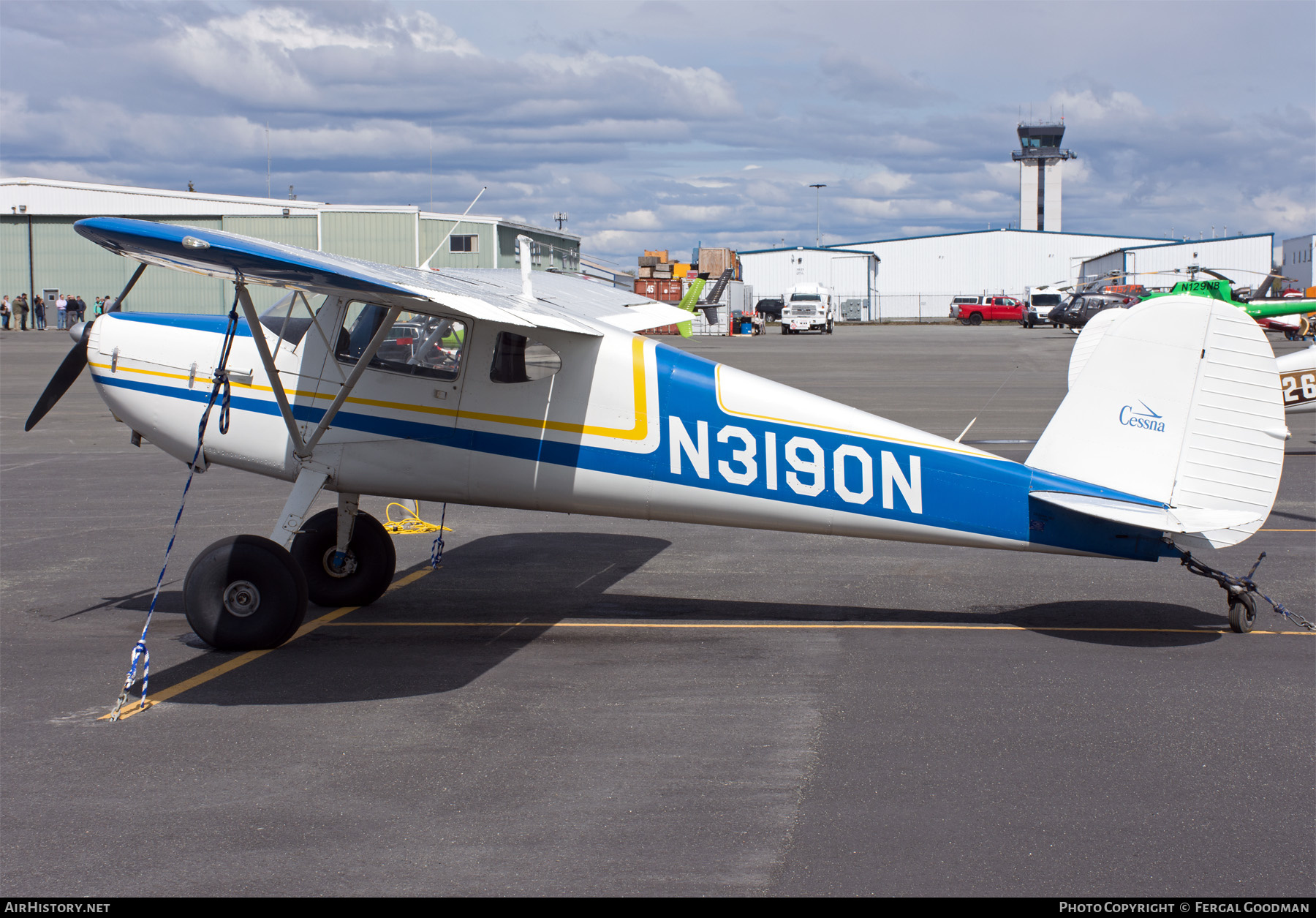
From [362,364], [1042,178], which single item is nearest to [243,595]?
[362,364]

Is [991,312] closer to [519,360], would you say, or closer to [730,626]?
[730,626]

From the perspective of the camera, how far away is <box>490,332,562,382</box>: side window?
708 centimetres

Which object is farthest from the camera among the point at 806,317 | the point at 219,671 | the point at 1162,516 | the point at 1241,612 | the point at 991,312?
the point at 991,312

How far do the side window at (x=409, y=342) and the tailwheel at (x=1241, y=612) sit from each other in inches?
216

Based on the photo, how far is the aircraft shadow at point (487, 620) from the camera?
6.27 metres

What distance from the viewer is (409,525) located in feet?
35.9

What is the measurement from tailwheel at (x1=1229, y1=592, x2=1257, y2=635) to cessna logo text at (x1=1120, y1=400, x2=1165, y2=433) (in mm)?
1519

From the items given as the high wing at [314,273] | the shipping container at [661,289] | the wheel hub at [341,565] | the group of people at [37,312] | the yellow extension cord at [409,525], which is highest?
the shipping container at [661,289]

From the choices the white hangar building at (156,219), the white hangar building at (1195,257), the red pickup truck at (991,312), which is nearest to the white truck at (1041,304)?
the red pickup truck at (991,312)

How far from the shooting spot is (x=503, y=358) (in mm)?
7105

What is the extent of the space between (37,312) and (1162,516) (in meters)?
65.7

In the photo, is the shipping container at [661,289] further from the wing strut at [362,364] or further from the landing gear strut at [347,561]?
the wing strut at [362,364]

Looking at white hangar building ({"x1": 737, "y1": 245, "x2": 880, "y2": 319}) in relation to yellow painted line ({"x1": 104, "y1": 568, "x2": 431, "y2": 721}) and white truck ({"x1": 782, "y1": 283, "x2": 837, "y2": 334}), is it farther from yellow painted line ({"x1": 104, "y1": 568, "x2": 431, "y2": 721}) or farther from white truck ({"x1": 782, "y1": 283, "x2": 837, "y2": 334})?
yellow painted line ({"x1": 104, "y1": 568, "x2": 431, "y2": 721})

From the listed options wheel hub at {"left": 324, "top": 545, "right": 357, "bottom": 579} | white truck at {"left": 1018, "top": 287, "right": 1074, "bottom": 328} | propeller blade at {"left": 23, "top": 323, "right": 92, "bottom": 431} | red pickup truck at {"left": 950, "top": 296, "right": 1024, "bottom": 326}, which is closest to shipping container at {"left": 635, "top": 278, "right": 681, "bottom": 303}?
white truck at {"left": 1018, "top": 287, "right": 1074, "bottom": 328}
